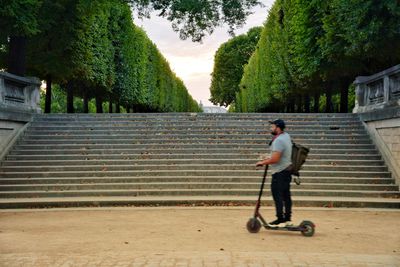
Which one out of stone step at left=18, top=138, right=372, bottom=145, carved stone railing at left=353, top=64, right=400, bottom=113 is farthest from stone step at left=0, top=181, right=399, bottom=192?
stone step at left=18, top=138, right=372, bottom=145

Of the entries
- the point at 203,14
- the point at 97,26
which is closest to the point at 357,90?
the point at 203,14

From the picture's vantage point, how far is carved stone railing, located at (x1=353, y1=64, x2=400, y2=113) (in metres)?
15.1

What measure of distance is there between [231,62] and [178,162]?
62743 mm

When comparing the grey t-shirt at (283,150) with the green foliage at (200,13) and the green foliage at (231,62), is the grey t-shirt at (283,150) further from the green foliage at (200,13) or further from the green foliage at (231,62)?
the green foliage at (231,62)

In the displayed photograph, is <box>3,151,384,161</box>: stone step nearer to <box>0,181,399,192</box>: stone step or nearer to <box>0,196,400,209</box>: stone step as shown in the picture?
<box>0,181,399,192</box>: stone step

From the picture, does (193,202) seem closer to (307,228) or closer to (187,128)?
(307,228)

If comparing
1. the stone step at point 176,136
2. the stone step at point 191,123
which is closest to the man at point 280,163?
the stone step at point 176,136

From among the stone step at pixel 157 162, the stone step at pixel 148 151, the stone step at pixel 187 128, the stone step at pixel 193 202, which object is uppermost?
the stone step at pixel 187 128

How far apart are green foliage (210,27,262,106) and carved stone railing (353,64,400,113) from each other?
5719 cm

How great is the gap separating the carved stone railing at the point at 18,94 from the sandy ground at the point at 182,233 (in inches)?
253

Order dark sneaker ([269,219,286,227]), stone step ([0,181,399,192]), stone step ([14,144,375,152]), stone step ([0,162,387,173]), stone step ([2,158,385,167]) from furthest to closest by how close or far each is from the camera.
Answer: stone step ([14,144,375,152]) → stone step ([2,158,385,167]) → stone step ([0,162,387,173]) → stone step ([0,181,399,192]) → dark sneaker ([269,219,286,227])

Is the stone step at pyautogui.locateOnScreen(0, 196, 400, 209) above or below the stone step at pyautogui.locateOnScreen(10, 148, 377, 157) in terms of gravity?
below

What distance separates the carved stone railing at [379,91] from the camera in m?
15.1

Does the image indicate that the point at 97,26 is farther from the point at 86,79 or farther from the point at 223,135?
the point at 223,135
